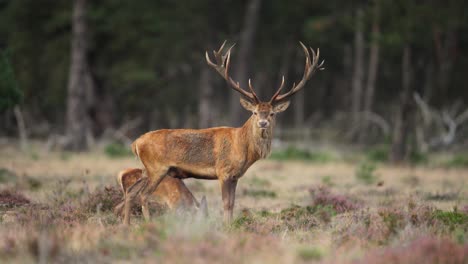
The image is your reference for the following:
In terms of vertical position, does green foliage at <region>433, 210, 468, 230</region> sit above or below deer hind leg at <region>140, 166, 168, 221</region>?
below

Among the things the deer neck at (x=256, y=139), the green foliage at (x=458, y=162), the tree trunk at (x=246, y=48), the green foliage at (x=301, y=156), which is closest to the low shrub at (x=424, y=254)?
the deer neck at (x=256, y=139)

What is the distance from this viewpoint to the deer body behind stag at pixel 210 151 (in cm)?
1003

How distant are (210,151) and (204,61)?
75.5 ft

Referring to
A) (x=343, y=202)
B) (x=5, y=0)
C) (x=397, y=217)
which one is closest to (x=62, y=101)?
(x=5, y=0)

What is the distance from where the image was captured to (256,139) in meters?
10.3

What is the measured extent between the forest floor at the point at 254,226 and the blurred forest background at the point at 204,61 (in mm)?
6925

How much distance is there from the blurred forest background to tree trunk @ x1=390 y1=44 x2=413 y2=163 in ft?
0.10

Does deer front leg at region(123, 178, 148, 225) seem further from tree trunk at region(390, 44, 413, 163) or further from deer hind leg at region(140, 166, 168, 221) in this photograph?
tree trunk at region(390, 44, 413, 163)

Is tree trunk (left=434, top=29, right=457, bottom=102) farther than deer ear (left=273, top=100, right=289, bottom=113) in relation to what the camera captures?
Yes

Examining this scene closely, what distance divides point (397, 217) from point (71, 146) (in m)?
17.4

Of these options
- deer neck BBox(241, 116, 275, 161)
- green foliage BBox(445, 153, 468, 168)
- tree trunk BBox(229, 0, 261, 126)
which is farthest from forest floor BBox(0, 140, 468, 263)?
tree trunk BBox(229, 0, 261, 126)

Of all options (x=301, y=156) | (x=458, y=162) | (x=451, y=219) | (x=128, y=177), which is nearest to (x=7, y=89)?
(x=128, y=177)

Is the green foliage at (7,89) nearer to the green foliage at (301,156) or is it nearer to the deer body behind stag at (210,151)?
the deer body behind stag at (210,151)

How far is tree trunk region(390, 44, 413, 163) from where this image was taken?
20.8 metres
